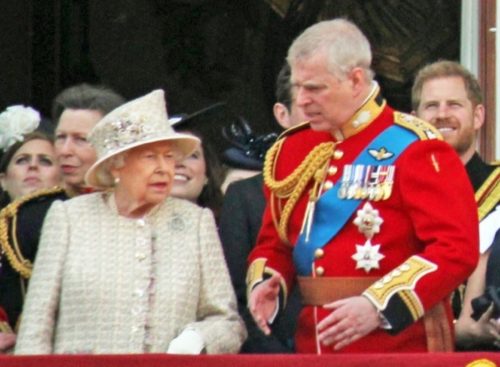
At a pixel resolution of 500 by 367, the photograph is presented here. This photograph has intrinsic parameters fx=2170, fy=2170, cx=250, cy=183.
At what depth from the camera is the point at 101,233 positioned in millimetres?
6902

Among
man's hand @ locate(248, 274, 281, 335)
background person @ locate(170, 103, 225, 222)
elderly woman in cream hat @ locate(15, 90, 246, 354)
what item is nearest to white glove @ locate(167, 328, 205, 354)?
elderly woman in cream hat @ locate(15, 90, 246, 354)

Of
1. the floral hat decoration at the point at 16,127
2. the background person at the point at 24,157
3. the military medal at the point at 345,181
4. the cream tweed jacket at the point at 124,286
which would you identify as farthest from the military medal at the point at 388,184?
the floral hat decoration at the point at 16,127

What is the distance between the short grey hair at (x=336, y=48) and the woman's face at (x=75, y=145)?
1151mm

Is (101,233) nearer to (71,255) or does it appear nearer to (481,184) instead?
(71,255)

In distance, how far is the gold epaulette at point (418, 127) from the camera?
6.77 meters

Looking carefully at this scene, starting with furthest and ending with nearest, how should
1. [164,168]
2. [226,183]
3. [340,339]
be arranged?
[226,183] → [164,168] → [340,339]

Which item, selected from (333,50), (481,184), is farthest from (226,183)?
(333,50)

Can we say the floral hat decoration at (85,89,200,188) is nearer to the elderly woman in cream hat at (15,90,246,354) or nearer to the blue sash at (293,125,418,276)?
the elderly woman in cream hat at (15,90,246,354)

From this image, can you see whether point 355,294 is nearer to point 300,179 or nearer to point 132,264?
point 300,179

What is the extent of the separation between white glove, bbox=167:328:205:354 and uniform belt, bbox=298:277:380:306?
0.39 meters

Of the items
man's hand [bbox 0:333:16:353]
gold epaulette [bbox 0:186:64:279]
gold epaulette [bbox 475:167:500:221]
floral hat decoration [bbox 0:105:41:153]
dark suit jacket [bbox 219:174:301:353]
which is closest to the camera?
man's hand [bbox 0:333:16:353]

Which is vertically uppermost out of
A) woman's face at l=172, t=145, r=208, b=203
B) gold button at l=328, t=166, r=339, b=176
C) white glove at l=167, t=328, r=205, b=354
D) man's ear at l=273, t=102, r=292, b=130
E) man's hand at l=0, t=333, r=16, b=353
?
man's ear at l=273, t=102, r=292, b=130

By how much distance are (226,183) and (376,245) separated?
1.63 m

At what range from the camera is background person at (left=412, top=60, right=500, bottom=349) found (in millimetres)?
7355
